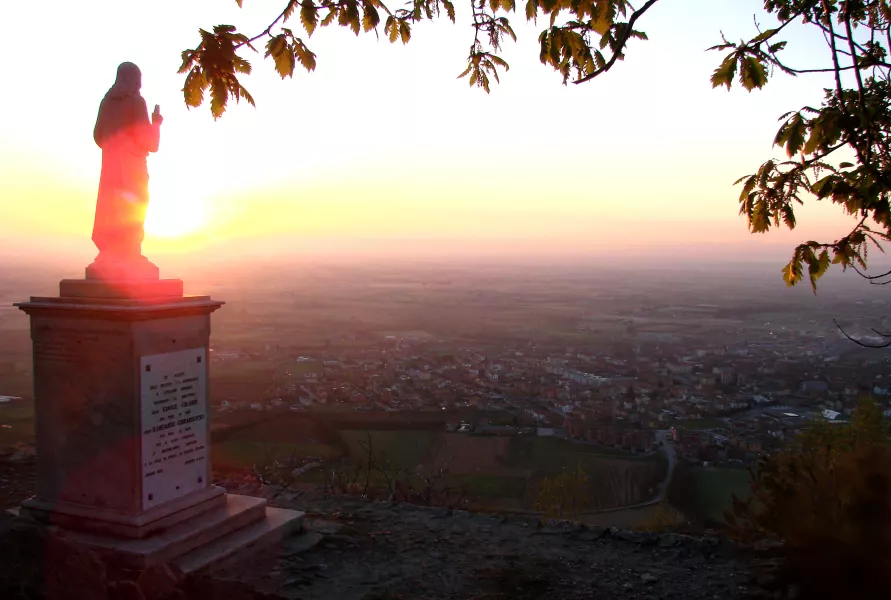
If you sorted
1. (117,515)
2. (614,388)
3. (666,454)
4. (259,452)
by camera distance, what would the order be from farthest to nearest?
(614,388) → (666,454) → (259,452) → (117,515)

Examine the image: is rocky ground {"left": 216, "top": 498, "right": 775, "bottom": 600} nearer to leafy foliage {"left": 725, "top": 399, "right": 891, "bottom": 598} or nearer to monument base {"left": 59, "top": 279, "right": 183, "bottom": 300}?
leafy foliage {"left": 725, "top": 399, "right": 891, "bottom": 598}

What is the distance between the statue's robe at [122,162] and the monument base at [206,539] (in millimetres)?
1985

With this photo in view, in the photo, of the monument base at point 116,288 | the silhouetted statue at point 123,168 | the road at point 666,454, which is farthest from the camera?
the road at point 666,454

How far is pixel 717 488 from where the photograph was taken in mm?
10008

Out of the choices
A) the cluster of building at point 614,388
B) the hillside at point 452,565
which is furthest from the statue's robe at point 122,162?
the cluster of building at point 614,388

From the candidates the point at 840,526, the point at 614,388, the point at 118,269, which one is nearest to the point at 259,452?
the point at 118,269

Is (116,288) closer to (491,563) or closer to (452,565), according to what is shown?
(452,565)

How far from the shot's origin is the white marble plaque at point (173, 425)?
4.59 meters

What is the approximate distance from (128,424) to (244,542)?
1137 millimetres

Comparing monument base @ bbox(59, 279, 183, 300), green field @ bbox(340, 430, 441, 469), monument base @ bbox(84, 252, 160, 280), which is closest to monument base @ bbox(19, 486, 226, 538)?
monument base @ bbox(59, 279, 183, 300)

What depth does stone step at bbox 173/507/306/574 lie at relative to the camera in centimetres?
438

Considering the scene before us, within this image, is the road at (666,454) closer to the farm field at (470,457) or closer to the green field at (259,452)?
the farm field at (470,457)

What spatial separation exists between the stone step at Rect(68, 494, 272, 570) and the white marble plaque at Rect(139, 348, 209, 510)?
0.79 feet

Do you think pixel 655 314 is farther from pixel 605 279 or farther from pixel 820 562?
pixel 820 562
